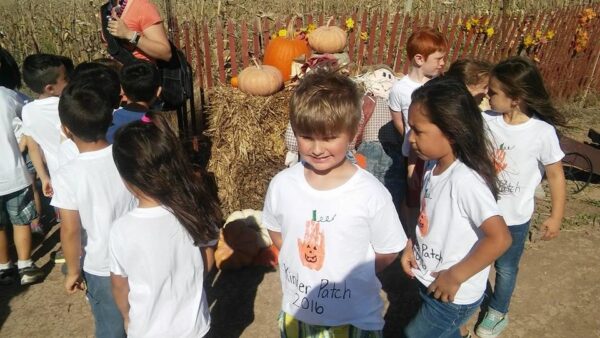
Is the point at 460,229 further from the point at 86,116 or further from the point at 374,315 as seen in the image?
the point at 86,116

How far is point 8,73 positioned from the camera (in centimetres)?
368

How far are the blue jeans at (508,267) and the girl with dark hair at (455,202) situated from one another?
808 mm

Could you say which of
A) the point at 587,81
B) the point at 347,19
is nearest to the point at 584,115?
the point at 587,81

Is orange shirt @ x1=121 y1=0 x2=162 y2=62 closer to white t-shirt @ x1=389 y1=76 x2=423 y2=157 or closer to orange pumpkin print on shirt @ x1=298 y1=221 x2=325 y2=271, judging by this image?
white t-shirt @ x1=389 y1=76 x2=423 y2=157

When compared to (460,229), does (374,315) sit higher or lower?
lower

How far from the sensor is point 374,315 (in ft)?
6.65

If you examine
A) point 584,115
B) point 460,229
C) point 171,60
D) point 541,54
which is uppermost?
point 171,60

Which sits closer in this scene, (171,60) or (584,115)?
(171,60)

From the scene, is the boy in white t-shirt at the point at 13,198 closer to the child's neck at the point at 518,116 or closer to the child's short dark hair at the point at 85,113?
the child's short dark hair at the point at 85,113

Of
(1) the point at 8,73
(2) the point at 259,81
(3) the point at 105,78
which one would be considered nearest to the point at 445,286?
(3) the point at 105,78

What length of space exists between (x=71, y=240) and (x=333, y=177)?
138 cm

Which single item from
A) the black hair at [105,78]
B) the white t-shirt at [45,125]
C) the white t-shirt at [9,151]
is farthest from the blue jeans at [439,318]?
the white t-shirt at [9,151]

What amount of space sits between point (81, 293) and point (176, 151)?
2.30 metres

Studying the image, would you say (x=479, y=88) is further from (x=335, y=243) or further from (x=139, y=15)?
(x=139, y=15)
